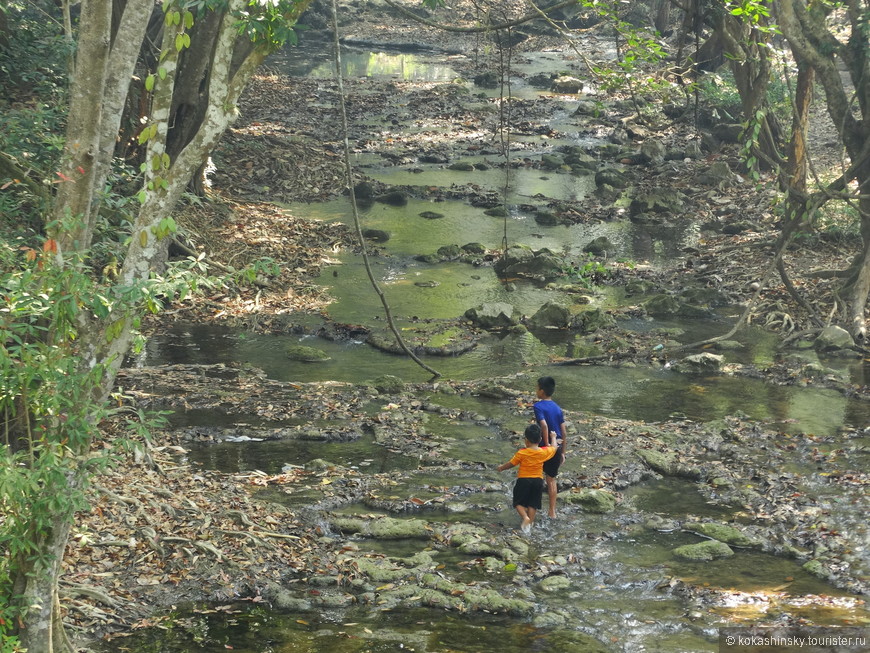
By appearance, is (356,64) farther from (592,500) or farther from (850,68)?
(592,500)

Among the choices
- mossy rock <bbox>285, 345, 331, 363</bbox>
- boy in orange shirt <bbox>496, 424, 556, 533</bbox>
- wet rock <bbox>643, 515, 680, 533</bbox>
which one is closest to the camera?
boy in orange shirt <bbox>496, 424, 556, 533</bbox>

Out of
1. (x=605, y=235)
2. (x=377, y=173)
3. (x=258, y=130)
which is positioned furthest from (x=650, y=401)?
(x=258, y=130)

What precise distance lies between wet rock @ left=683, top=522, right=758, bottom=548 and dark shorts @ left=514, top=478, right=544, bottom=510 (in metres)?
1.50

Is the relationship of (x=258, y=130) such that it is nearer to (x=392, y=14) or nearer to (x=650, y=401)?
(x=650, y=401)

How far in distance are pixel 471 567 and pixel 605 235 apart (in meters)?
14.4

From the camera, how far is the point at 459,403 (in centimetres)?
1207

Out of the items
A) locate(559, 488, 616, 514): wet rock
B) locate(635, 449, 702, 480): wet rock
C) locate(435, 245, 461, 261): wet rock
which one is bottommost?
locate(559, 488, 616, 514): wet rock

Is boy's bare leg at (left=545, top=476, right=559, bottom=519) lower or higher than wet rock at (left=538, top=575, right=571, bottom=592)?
higher

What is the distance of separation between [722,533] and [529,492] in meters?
1.85

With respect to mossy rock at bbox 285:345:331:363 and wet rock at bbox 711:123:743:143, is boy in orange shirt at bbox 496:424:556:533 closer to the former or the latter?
mossy rock at bbox 285:345:331:363

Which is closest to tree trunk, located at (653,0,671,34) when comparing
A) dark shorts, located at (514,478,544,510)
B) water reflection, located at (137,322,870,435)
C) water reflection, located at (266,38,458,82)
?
water reflection, located at (266,38,458,82)

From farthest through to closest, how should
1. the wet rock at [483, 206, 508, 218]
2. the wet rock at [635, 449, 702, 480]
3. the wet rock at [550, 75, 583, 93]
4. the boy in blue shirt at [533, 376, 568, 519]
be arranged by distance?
the wet rock at [550, 75, 583, 93]
the wet rock at [483, 206, 508, 218]
the wet rock at [635, 449, 702, 480]
the boy in blue shirt at [533, 376, 568, 519]

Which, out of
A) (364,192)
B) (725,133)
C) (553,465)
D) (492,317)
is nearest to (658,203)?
(725,133)

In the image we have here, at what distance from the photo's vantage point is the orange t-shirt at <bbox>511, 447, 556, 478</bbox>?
844 cm
